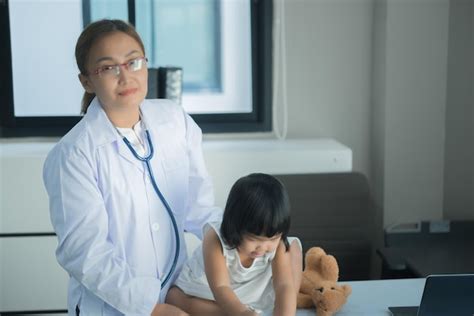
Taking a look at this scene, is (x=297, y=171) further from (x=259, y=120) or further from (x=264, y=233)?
(x=264, y=233)

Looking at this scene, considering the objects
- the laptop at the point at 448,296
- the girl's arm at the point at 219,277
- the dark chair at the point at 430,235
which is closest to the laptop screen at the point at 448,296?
the laptop at the point at 448,296

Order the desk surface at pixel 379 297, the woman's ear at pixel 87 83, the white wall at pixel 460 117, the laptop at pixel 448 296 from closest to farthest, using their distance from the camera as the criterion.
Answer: the laptop at pixel 448 296 < the woman's ear at pixel 87 83 < the desk surface at pixel 379 297 < the white wall at pixel 460 117

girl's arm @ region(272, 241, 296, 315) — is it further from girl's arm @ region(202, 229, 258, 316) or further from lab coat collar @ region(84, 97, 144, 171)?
lab coat collar @ region(84, 97, 144, 171)

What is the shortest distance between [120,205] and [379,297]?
798 millimetres

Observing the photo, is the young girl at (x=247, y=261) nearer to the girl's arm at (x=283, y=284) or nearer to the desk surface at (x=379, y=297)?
the girl's arm at (x=283, y=284)

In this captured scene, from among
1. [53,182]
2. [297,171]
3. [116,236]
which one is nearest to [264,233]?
[116,236]

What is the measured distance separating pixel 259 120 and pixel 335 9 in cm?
67

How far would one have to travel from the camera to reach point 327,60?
322 centimetres

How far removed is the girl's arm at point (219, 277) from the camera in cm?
151

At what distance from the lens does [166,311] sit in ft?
5.15

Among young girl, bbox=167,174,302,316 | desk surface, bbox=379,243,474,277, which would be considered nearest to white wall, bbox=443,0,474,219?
desk surface, bbox=379,243,474,277

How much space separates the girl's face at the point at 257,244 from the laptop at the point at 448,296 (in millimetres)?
Answer: 370

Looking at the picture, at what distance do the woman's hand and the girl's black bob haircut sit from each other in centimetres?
21

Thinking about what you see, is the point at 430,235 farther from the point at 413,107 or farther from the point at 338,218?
the point at 413,107
